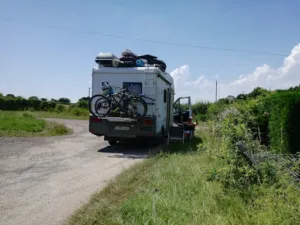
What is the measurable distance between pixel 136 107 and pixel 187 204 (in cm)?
668

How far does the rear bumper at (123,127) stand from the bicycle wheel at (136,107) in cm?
22

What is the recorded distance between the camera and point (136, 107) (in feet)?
34.9

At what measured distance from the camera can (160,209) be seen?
402cm

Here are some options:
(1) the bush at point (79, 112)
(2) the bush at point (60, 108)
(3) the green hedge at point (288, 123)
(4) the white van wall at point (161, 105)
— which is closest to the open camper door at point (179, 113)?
(4) the white van wall at point (161, 105)

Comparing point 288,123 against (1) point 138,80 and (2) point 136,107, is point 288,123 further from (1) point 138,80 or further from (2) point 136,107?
(1) point 138,80

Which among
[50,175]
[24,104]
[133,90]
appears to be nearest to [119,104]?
[133,90]

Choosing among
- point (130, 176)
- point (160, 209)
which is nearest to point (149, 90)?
point (130, 176)

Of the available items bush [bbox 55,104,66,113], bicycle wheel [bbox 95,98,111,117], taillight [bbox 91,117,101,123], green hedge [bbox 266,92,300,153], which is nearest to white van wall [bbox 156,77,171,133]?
bicycle wheel [bbox 95,98,111,117]

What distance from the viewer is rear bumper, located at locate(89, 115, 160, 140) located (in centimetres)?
1053

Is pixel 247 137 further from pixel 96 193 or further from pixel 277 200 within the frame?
pixel 96 193

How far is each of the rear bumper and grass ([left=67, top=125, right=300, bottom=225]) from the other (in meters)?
4.94

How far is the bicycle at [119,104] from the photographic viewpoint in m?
10.5

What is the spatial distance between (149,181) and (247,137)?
1.89m

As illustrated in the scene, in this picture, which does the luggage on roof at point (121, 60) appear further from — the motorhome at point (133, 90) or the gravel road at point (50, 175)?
the gravel road at point (50, 175)
